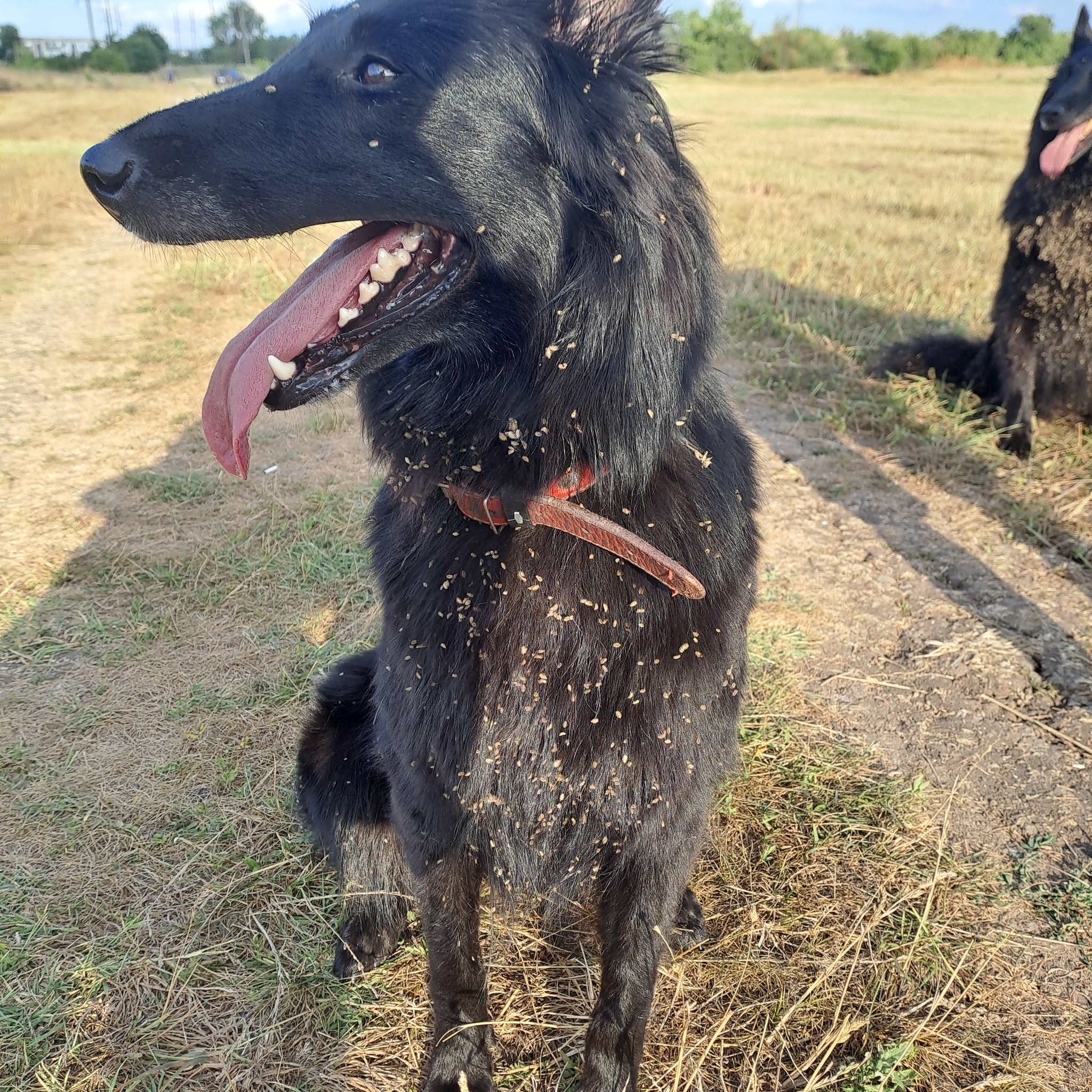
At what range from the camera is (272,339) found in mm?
1465

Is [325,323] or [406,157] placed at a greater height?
[406,157]

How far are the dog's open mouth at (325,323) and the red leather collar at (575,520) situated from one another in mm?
323

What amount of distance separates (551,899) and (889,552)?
8.90 ft

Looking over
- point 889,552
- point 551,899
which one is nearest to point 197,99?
point 551,899

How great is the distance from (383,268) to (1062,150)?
442 centimetres

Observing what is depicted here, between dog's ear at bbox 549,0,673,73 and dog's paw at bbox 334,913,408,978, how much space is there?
2048mm

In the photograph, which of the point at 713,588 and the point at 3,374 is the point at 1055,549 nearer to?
the point at 713,588

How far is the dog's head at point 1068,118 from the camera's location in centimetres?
417

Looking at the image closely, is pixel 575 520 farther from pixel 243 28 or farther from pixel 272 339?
pixel 243 28

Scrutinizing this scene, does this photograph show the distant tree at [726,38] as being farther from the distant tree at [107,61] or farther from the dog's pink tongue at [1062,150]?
the dog's pink tongue at [1062,150]

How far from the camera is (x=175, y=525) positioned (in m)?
3.90

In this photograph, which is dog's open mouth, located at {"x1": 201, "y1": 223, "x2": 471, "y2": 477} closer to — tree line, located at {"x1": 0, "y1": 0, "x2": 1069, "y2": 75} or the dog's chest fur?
the dog's chest fur

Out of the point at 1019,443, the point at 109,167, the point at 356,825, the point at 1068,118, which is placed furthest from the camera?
the point at 1019,443

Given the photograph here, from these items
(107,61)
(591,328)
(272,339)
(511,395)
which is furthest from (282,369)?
(107,61)
